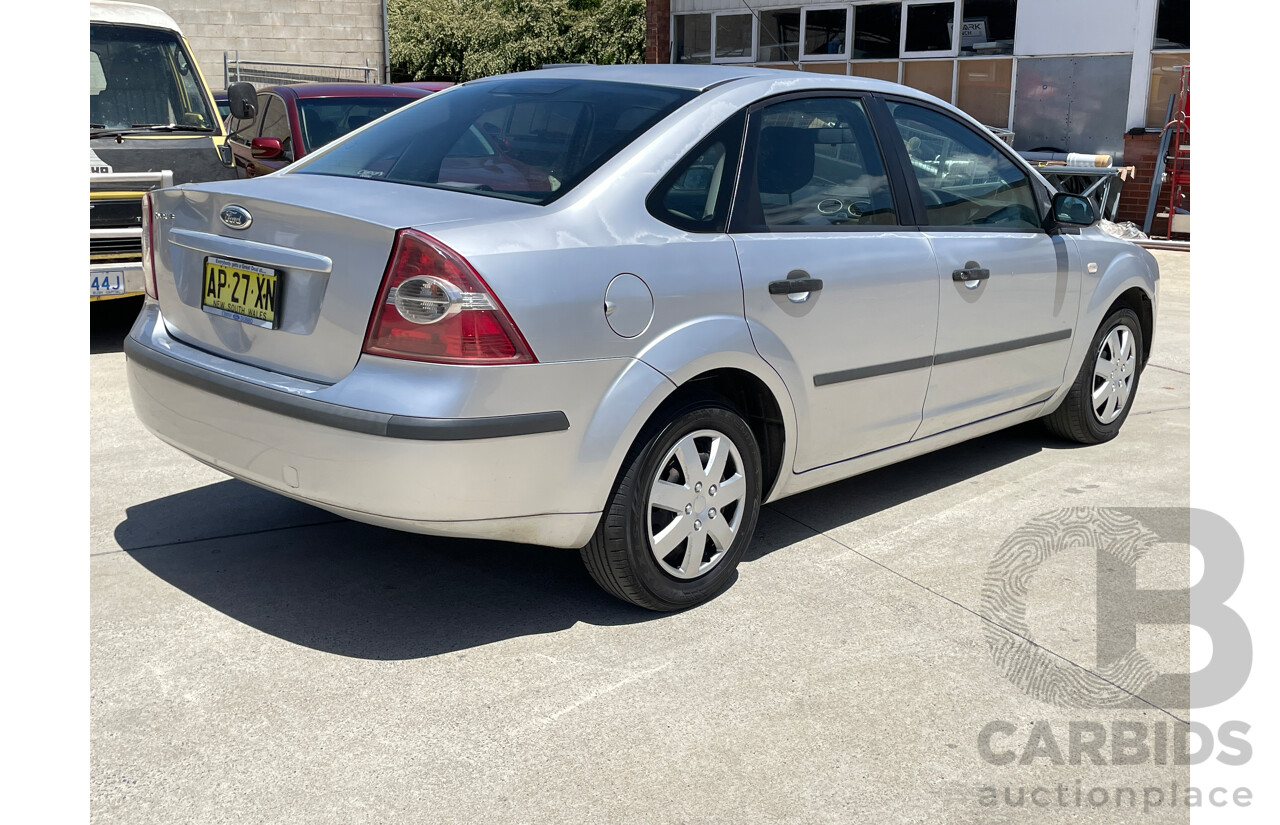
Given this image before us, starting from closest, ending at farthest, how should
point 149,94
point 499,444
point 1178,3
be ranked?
point 499,444, point 149,94, point 1178,3

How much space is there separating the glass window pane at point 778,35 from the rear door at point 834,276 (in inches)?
613

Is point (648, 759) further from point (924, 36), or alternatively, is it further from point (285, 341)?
point (924, 36)

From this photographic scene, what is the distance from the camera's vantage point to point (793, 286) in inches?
151

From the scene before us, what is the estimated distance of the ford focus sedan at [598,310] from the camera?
312cm

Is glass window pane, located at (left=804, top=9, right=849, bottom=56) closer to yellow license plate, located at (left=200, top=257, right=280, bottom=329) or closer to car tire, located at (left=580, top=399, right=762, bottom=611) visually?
car tire, located at (left=580, top=399, right=762, bottom=611)

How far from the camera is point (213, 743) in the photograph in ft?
9.59

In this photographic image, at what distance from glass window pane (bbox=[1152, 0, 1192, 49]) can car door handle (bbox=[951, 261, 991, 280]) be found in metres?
12.0

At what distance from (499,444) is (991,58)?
49.7 feet

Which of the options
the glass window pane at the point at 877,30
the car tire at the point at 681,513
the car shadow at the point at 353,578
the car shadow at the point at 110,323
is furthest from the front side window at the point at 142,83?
the glass window pane at the point at 877,30

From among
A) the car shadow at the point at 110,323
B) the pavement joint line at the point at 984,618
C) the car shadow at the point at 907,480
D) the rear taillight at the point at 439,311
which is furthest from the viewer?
the car shadow at the point at 110,323

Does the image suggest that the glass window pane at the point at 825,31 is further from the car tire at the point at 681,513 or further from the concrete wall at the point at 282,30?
the car tire at the point at 681,513

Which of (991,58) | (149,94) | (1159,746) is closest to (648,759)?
(1159,746)

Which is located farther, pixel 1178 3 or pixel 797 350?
pixel 1178 3

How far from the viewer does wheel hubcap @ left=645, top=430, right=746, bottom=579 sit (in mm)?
3617
